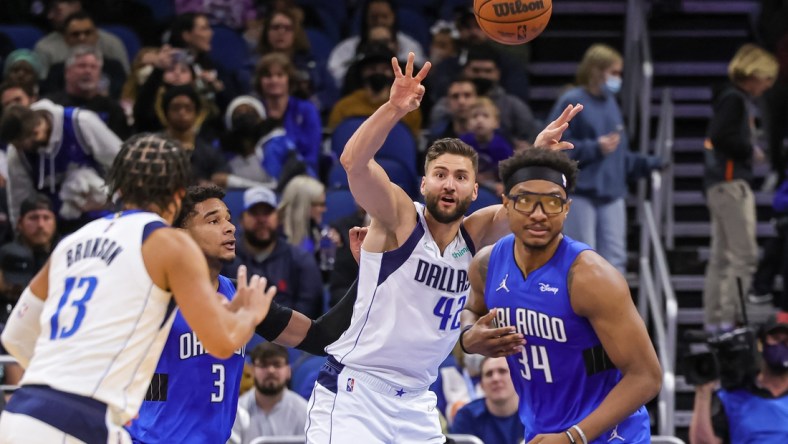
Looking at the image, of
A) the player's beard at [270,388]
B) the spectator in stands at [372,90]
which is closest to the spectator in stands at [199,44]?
the spectator in stands at [372,90]

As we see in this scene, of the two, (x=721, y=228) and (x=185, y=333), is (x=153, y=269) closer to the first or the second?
(x=185, y=333)

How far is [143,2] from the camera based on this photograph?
13625 millimetres

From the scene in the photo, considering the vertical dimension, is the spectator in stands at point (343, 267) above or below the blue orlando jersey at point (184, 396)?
above

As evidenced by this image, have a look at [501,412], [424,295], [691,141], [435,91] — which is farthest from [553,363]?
[691,141]

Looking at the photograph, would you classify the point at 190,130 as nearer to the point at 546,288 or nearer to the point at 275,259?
the point at 275,259

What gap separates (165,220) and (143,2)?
29.8 feet

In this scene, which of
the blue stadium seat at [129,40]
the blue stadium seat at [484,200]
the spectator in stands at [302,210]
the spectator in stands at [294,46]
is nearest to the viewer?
the blue stadium seat at [484,200]

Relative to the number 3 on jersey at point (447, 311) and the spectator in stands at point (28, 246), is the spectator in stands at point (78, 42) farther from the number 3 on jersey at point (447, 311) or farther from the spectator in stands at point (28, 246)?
the number 3 on jersey at point (447, 311)

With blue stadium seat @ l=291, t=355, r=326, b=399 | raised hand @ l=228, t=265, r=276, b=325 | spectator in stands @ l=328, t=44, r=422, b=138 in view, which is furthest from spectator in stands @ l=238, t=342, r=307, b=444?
raised hand @ l=228, t=265, r=276, b=325

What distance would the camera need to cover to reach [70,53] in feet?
39.6

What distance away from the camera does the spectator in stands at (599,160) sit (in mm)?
10516

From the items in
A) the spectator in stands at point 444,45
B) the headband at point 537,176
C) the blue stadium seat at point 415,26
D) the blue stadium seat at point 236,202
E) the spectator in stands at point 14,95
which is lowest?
the headband at point 537,176

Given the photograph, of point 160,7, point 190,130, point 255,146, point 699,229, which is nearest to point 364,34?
point 255,146

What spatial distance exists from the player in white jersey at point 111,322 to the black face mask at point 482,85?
22.7ft
